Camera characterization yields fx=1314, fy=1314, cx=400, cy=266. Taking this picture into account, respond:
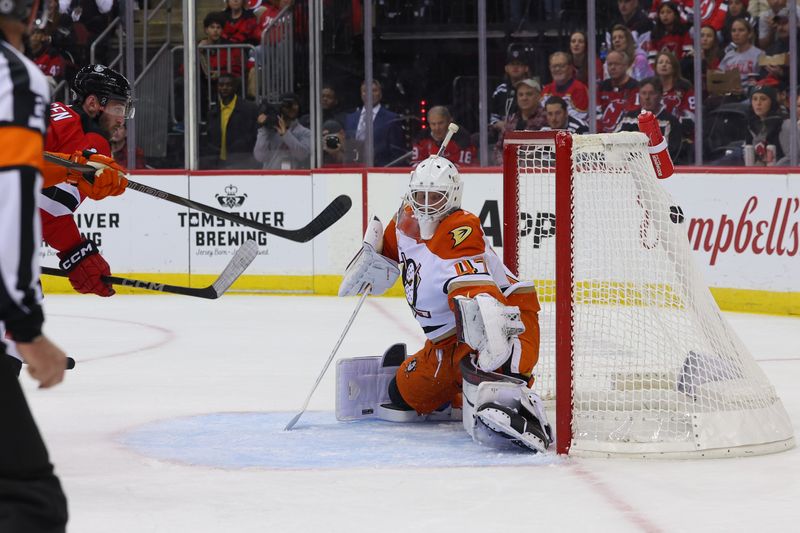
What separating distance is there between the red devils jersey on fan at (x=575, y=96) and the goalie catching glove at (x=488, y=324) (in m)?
4.81

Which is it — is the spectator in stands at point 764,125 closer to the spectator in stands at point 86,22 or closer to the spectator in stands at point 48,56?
the spectator in stands at point 86,22

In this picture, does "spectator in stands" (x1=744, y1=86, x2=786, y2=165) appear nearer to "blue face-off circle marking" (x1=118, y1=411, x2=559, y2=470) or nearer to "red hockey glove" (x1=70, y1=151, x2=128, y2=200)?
"blue face-off circle marking" (x1=118, y1=411, x2=559, y2=470)

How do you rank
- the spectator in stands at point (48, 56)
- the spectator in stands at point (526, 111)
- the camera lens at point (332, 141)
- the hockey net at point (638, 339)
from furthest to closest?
the spectator in stands at point (48, 56), the camera lens at point (332, 141), the spectator in stands at point (526, 111), the hockey net at point (638, 339)

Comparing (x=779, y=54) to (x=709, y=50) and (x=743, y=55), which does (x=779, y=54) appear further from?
(x=709, y=50)

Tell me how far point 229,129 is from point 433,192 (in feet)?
17.0

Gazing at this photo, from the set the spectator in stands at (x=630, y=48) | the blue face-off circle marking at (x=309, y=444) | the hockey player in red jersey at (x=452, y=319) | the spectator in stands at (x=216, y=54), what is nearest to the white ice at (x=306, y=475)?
the blue face-off circle marking at (x=309, y=444)

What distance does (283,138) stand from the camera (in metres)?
8.73

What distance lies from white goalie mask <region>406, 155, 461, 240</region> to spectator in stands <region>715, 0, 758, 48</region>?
4708 mm

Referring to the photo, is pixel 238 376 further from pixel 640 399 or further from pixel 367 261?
pixel 640 399

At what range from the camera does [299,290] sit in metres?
8.52

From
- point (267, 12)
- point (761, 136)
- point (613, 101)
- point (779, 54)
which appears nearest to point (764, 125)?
point (761, 136)

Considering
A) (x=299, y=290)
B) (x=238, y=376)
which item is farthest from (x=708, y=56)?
(x=238, y=376)

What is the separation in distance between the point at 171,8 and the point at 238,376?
4264 millimetres

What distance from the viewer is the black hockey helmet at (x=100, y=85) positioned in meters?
3.95
